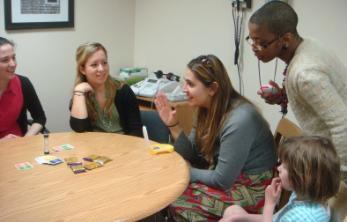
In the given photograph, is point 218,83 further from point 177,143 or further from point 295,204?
point 295,204

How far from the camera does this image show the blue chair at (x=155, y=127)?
2699 mm

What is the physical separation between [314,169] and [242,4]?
2.23 metres

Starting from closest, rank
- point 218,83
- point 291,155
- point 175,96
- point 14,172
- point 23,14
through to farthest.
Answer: point 291,155 → point 14,172 → point 218,83 → point 23,14 → point 175,96

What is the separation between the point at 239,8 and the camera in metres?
3.43

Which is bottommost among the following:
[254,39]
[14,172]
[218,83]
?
[14,172]

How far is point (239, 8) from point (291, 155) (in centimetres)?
219

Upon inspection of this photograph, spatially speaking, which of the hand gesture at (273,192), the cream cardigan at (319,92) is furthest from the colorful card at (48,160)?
the cream cardigan at (319,92)

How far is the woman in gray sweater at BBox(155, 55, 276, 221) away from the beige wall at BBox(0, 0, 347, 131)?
3.96 feet

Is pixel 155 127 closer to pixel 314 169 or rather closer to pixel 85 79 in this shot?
pixel 85 79

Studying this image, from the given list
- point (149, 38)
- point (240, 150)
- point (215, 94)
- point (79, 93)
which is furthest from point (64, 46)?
point (240, 150)

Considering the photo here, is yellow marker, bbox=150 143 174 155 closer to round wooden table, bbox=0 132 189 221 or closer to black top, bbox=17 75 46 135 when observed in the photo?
round wooden table, bbox=0 132 189 221

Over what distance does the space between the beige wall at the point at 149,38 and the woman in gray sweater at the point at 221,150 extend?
3.96 ft

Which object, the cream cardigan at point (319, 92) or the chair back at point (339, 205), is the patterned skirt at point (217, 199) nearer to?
the cream cardigan at point (319, 92)

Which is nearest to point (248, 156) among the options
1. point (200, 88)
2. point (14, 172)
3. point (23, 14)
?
point (200, 88)
